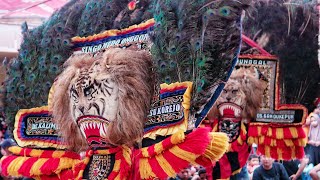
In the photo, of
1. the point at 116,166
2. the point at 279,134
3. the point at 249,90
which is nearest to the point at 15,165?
the point at 116,166

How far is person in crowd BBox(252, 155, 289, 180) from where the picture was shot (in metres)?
5.46

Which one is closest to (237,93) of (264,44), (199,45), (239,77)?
(239,77)

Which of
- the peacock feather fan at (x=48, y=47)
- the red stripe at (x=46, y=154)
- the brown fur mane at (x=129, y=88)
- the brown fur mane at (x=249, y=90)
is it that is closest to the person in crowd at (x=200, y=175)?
the brown fur mane at (x=249, y=90)

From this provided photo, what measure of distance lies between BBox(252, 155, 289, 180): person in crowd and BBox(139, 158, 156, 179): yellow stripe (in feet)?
8.75

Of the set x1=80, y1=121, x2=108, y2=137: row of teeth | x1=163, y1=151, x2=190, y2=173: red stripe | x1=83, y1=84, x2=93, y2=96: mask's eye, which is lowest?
x1=163, y1=151, x2=190, y2=173: red stripe

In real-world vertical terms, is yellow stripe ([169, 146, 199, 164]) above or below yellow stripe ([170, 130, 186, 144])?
below

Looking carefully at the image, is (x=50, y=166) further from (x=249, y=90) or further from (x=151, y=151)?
(x=249, y=90)

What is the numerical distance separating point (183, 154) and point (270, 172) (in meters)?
2.87

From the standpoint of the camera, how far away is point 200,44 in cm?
276

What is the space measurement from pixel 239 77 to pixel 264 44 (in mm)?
317

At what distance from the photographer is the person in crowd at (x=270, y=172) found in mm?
5457

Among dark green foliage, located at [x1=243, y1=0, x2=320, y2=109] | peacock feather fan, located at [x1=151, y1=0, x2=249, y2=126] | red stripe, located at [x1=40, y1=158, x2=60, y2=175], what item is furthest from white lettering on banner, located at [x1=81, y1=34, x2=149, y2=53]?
→ dark green foliage, located at [x1=243, y1=0, x2=320, y2=109]

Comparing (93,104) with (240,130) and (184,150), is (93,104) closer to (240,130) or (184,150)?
(184,150)

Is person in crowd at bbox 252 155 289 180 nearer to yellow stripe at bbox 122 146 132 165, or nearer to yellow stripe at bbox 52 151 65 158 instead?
yellow stripe at bbox 52 151 65 158
